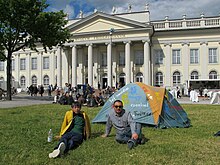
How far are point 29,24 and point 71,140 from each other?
19806 millimetres

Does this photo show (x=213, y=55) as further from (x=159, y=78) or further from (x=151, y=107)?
(x=151, y=107)

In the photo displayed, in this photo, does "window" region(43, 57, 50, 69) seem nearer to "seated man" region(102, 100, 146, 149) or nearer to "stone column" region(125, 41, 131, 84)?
"stone column" region(125, 41, 131, 84)

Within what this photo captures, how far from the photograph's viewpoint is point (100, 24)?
→ 151ft

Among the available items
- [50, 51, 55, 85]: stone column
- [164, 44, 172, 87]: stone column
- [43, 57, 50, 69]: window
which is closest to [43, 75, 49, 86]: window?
[50, 51, 55, 85]: stone column

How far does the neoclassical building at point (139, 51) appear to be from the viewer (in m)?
42.8

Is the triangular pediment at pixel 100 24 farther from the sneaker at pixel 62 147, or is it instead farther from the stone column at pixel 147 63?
the sneaker at pixel 62 147

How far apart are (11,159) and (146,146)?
3153 millimetres

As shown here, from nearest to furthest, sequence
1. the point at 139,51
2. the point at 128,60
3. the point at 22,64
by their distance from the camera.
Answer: the point at 128,60
the point at 139,51
the point at 22,64

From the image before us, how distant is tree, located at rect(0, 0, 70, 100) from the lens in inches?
915

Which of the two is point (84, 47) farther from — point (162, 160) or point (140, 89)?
point (162, 160)

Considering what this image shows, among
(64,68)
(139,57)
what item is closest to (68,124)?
(139,57)

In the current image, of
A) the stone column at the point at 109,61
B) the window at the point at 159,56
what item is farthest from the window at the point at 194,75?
the stone column at the point at 109,61

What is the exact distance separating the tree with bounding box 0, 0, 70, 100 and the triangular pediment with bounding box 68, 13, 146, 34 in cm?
1942

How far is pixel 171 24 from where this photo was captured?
45.3m
